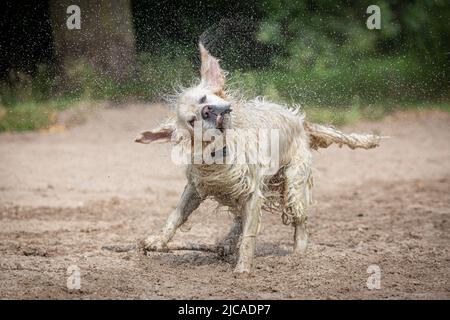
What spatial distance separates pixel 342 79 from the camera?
45.1ft

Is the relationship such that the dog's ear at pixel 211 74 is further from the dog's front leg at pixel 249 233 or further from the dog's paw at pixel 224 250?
the dog's paw at pixel 224 250

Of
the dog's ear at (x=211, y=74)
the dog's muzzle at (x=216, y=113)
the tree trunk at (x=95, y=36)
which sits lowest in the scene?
the dog's muzzle at (x=216, y=113)

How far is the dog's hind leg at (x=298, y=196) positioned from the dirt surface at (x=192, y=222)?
0.59 feet

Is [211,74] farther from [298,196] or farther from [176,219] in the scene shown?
[298,196]

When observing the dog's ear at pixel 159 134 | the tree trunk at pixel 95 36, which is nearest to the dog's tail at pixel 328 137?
the dog's ear at pixel 159 134

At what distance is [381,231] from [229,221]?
58.0 inches

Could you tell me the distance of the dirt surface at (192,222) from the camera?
5.59 metres

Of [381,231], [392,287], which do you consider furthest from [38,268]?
[381,231]

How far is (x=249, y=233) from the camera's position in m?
5.88

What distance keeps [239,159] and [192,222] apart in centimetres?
237

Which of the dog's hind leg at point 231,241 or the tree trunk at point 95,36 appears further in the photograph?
the tree trunk at point 95,36

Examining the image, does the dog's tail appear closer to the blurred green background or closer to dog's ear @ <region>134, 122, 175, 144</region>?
the blurred green background

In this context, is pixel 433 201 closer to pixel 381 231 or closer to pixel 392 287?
pixel 381 231

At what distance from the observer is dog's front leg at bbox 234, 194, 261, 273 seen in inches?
230
